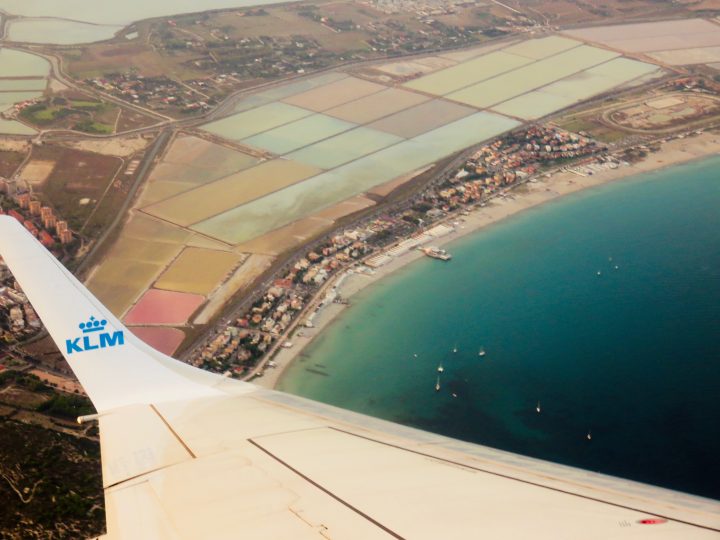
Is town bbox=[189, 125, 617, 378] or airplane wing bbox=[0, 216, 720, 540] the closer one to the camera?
airplane wing bbox=[0, 216, 720, 540]

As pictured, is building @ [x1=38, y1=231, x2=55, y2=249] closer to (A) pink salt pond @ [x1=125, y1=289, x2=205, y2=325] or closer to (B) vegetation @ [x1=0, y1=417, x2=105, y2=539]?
(A) pink salt pond @ [x1=125, y1=289, x2=205, y2=325]

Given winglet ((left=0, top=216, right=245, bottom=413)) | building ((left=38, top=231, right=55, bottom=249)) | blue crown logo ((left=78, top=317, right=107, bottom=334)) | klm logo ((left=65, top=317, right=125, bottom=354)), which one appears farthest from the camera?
building ((left=38, top=231, right=55, bottom=249))

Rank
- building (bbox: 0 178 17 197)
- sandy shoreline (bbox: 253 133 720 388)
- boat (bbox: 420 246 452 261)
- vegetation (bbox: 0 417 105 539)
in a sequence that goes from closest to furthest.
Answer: vegetation (bbox: 0 417 105 539) → sandy shoreline (bbox: 253 133 720 388) → boat (bbox: 420 246 452 261) → building (bbox: 0 178 17 197)

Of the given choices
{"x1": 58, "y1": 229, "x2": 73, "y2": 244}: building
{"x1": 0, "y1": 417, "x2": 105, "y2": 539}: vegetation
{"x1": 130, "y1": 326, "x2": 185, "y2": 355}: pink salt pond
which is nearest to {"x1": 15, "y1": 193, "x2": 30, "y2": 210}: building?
{"x1": 58, "y1": 229, "x2": 73, "y2": 244}: building

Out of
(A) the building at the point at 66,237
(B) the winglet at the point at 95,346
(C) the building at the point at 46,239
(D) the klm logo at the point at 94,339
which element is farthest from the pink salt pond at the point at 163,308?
(D) the klm logo at the point at 94,339

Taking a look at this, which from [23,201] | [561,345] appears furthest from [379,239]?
[23,201]

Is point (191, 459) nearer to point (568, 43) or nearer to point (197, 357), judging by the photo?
point (197, 357)

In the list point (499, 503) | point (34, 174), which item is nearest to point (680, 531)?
point (499, 503)
